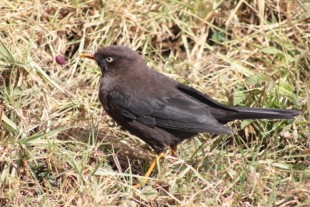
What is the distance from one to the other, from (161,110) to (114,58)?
0.79 metres

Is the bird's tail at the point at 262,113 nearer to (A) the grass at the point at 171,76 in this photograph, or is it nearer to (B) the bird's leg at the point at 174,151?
(A) the grass at the point at 171,76

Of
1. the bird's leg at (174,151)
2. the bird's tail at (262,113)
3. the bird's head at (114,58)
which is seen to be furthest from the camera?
the bird's head at (114,58)

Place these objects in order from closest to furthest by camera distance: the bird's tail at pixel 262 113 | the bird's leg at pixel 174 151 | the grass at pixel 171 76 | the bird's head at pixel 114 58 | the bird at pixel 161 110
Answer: the grass at pixel 171 76, the bird's tail at pixel 262 113, the bird at pixel 161 110, the bird's leg at pixel 174 151, the bird's head at pixel 114 58

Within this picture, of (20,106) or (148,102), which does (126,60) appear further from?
(20,106)

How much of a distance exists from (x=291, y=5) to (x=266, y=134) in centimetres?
198

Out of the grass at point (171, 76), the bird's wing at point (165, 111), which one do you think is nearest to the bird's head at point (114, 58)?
the bird's wing at point (165, 111)

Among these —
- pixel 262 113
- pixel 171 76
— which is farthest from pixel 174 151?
pixel 171 76

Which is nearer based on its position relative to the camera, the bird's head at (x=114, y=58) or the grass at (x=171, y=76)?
the grass at (x=171, y=76)

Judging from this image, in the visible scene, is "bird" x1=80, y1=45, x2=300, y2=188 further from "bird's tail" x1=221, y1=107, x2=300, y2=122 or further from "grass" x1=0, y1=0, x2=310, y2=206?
"grass" x1=0, y1=0, x2=310, y2=206

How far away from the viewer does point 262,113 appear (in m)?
6.96

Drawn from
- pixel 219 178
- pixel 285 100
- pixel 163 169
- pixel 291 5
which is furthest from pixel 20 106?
pixel 291 5

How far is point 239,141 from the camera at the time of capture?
7.63 metres

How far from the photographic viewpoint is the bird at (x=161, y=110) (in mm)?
7059

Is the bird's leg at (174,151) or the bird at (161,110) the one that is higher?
the bird at (161,110)
